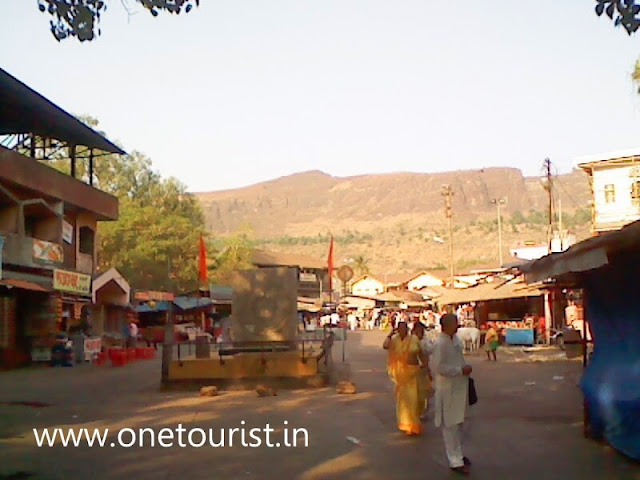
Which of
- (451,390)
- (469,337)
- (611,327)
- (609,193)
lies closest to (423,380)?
(611,327)

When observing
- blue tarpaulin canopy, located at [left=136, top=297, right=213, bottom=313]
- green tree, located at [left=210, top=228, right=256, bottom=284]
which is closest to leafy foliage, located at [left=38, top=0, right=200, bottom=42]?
blue tarpaulin canopy, located at [left=136, top=297, right=213, bottom=313]

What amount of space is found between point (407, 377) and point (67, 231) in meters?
23.1

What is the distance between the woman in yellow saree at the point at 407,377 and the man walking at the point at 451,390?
2058 mm

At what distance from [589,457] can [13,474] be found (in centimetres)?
602

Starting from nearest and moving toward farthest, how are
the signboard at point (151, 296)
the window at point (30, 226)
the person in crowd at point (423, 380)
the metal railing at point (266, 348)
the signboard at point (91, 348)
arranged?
the person in crowd at point (423, 380), the metal railing at point (266, 348), the signboard at point (91, 348), the window at point (30, 226), the signboard at point (151, 296)

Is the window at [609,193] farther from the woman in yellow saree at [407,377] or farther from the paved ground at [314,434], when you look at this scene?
the woman in yellow saree at [407,377]

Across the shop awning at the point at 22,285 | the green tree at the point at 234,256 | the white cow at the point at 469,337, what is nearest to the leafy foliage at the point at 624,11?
the shop awning at the point at 22,285

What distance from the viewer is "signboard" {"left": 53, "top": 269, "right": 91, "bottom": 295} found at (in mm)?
27298

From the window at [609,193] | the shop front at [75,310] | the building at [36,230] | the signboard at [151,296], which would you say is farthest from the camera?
the window at [609,193]

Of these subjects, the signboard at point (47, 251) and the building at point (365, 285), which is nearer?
the signboard at point (47, 251)

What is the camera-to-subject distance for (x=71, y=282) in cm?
2886

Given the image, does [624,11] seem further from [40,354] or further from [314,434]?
[40,354]

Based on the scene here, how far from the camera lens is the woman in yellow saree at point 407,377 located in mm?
10633

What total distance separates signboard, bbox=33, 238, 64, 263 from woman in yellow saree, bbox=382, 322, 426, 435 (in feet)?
→ 59.6
